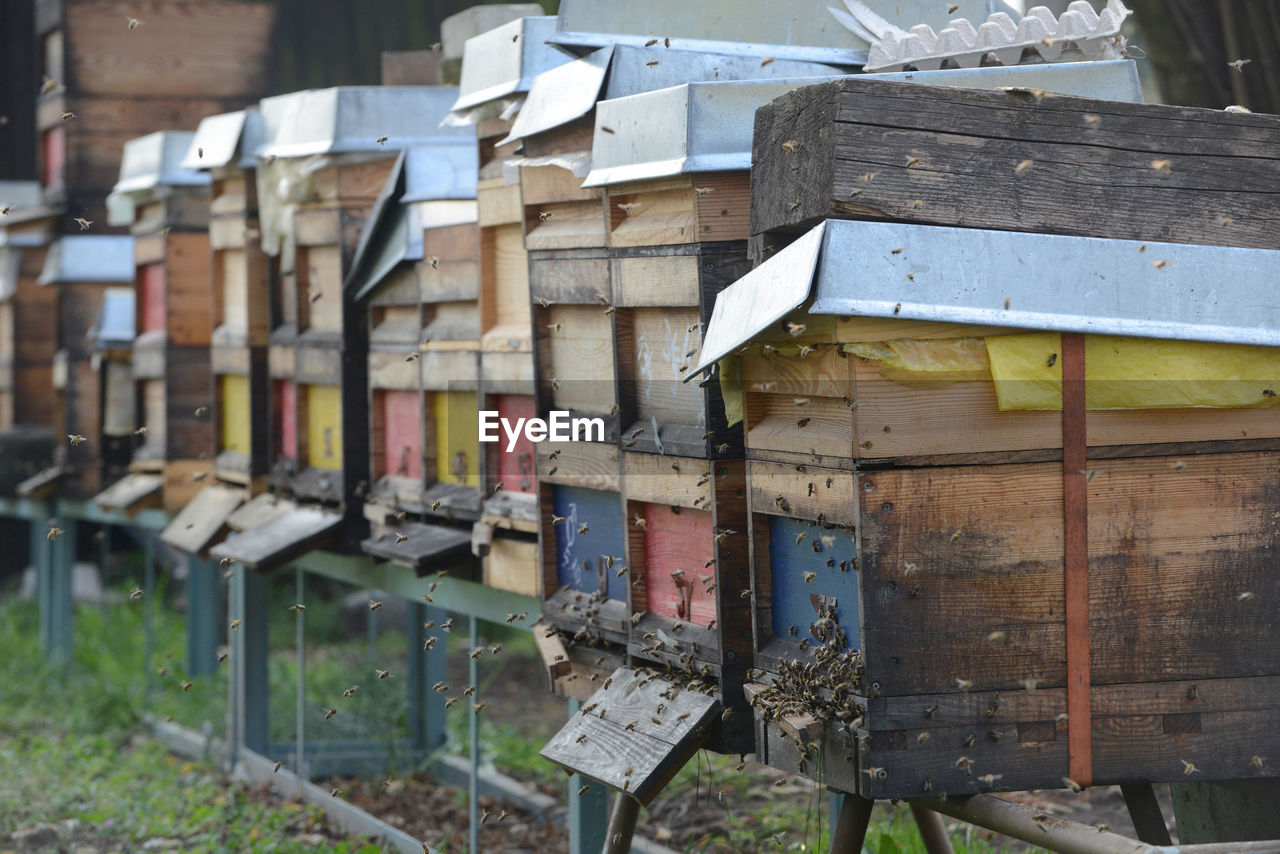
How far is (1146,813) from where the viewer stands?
12.2 ft

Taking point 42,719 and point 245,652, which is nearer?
point 245,652

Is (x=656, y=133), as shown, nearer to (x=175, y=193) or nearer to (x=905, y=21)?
(x=905, y=21)

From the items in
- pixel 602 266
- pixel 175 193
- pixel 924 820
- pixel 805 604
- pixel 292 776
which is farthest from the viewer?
pixel 175 193

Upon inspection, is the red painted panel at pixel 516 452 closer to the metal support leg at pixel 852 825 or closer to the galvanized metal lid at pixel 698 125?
the galvanized metal lid at pixel 698 125

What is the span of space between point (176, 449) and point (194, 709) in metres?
2.03

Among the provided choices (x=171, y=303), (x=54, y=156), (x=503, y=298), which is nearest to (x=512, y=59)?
(x=503, y=298)

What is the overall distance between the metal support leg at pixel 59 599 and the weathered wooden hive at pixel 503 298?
6.65 metres

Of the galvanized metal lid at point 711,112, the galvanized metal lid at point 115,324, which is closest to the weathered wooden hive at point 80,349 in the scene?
the galvanized metal lid at point 115,324

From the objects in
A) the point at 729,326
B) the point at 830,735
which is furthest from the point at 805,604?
the point at 729,326

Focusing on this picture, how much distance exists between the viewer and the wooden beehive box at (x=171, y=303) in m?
8.97

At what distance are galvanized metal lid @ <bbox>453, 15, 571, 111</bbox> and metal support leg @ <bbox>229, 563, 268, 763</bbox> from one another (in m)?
4.21

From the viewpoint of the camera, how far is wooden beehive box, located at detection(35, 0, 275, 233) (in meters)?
11.1

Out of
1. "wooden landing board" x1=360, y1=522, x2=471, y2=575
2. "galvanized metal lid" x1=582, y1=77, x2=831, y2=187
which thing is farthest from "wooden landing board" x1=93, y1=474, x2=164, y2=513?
"galvanized metal lid" x1=582, y1=77, x2=831, y2=187

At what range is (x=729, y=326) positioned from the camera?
3.60m
